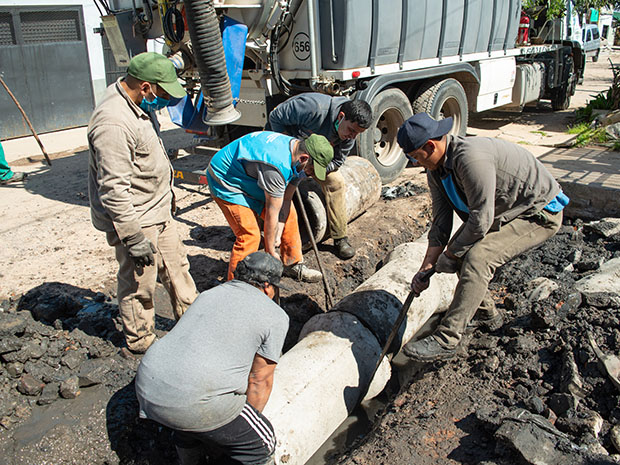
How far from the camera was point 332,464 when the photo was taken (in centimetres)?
352

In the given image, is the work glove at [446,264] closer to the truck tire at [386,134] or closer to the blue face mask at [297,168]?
the blue face mask at [297,168]

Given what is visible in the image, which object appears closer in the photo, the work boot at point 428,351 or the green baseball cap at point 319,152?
the work boot at point 428,351

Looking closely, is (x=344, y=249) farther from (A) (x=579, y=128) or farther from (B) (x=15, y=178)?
(A) (x=579, y=128)

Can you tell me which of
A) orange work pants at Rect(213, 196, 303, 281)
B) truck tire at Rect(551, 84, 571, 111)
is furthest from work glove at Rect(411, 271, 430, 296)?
truck tire at Rect(551, 84, 571, 111)

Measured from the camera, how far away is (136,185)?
138 inches

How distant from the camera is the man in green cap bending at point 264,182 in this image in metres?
3.93

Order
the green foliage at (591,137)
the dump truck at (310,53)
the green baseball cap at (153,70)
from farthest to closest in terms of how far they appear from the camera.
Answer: the green foliage at (591,137), the dump truck at (310,53), the green baseball cap at (153,70)

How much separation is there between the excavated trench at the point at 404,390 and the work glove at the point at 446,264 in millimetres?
710

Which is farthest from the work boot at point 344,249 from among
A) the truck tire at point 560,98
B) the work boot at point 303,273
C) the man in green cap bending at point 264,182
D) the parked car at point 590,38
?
the parked car at point 590,38

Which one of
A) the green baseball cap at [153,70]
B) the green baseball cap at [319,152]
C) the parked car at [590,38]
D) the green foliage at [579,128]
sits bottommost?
the green foliage at [579,128]

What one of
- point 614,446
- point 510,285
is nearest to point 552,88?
point 510,285

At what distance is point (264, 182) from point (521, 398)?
230 cm

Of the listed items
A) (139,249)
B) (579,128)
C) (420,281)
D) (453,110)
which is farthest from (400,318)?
(579,128)

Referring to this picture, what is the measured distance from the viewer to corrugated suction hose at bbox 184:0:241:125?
5051 millimetres
